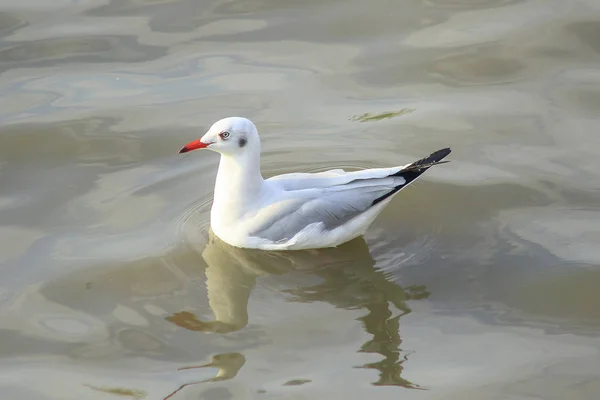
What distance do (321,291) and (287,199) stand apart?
0.75 m

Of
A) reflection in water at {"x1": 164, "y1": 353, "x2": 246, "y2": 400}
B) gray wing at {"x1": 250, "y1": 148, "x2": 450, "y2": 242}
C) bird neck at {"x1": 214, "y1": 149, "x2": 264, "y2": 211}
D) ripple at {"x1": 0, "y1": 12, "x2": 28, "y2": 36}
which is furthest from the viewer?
ripple at {"x1": 0, "y1": 12, "x2": 28, "y2": 36}

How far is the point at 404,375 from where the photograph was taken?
19.8 ft

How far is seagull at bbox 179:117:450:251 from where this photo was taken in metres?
7.27

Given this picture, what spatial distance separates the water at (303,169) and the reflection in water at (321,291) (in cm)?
2

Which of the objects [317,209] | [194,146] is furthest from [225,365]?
[194,146]

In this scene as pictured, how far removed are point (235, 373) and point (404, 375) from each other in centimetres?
99

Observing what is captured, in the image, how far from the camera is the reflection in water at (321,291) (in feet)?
20.5

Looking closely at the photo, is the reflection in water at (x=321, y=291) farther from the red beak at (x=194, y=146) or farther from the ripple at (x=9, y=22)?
the ripple at (x=9, y=22)

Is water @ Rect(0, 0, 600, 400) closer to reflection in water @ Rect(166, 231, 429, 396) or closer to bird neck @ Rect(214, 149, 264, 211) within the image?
reflection in water @ Rect(166, 231, 429, 396)

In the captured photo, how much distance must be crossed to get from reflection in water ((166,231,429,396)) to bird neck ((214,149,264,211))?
0.37 m

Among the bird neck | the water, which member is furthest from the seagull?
the water

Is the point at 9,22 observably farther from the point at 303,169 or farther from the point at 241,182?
the point at 241,182

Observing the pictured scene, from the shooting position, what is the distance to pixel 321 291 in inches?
274

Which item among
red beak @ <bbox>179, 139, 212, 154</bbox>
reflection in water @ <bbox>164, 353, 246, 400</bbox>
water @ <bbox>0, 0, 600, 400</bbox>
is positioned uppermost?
red beak @ <bbox>179, 139, 212, 154</bbox>
